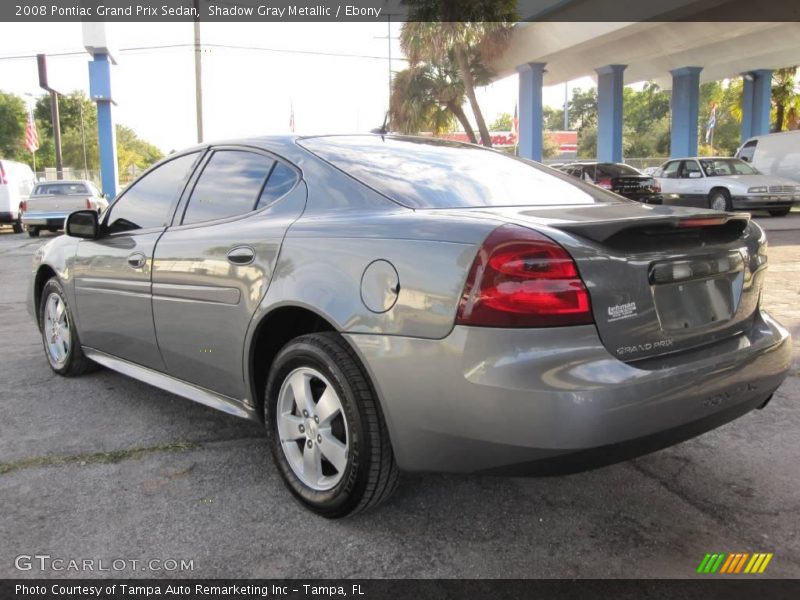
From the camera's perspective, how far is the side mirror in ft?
13.2

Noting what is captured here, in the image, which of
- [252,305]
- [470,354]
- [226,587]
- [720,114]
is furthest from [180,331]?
[720,114]

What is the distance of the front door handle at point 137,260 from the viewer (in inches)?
140

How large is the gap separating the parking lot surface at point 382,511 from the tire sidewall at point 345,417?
104 millimetres

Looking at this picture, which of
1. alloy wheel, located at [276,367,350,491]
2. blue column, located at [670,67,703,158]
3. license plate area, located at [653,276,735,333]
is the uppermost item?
blue column, located at [670,67,703,158]

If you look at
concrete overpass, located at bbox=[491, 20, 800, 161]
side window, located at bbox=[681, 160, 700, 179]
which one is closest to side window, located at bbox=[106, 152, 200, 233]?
side window, located at bbox=[681, 160, 700, 179]

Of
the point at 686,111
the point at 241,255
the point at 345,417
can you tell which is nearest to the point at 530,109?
the point at 686,111

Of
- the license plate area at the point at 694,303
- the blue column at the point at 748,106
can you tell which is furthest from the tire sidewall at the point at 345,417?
the blue column at the point at 748,106

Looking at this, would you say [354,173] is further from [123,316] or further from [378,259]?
[123,316]

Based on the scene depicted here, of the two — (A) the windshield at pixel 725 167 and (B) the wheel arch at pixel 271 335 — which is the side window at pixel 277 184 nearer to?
(B) the wheel arch at pixel 271 335

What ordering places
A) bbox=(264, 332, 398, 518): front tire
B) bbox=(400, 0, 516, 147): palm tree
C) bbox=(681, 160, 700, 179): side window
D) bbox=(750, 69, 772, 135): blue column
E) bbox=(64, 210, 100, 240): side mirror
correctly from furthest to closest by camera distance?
bbox=(750, 69, 772, 135): blue column
bbox=(400, 0, 516, 147): palm tree
bbox=(681, 160, 700, 179): side window
bbox=(64, 210, 100, 240): side mirror
bbox=(264, 332, 398, 518): front tire

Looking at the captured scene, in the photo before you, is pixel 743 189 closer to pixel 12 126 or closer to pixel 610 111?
pixel 610 111

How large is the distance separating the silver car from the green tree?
69.4m

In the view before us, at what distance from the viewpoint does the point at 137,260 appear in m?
3.59

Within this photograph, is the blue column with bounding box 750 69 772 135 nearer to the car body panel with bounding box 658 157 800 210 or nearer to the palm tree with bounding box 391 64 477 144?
the car body panel with bounding box 658 157 800 210
